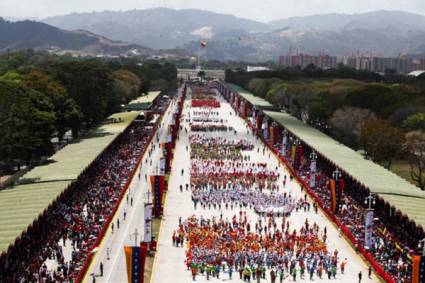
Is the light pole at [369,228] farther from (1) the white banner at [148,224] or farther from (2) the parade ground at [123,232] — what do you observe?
(2) the parade ground at [123,232]

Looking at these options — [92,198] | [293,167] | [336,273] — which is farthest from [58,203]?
[293,167]

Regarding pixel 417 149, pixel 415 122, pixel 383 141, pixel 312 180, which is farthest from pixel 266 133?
pixel 312 180

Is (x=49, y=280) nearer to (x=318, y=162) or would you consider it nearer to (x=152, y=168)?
(x=152, y=168)

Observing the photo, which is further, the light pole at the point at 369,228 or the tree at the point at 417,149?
the tree at the point at 417,149

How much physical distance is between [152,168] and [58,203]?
77.5 ft

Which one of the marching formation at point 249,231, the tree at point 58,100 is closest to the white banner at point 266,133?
the marching formation at point 249,231

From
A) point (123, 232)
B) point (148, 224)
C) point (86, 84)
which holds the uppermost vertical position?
point (86, 84)

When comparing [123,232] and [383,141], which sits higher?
[383,141]

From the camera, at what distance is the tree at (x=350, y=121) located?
8127 cm

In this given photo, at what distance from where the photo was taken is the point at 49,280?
3142 centimetres

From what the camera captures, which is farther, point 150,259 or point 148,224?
Result: point 148,224

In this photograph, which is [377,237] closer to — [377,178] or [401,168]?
[377,178]

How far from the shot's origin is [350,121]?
82.2 metres

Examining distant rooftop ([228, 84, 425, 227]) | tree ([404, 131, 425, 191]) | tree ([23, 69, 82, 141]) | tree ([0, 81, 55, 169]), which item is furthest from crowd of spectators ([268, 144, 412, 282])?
tree ([23, 69, 82, 141])
